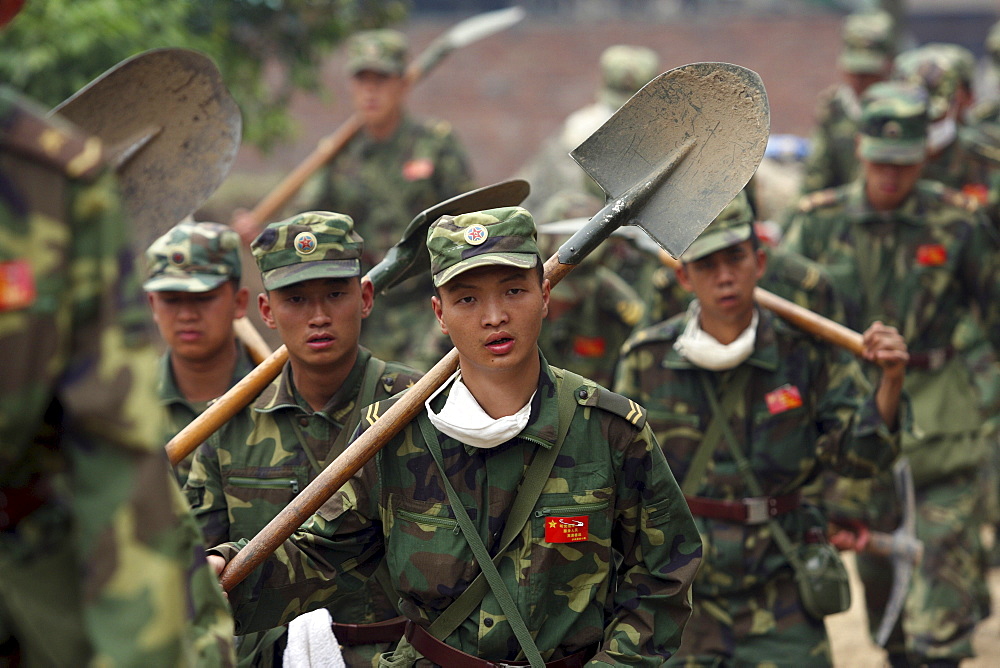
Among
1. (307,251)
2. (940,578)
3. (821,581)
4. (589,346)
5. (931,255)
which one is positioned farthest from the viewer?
(589,346)

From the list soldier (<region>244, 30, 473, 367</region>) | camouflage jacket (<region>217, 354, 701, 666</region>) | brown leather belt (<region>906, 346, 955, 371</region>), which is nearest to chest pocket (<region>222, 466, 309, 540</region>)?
camouflage jacket (<region>217, 354, 701, 666</region>)

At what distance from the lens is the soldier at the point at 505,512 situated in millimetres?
3922

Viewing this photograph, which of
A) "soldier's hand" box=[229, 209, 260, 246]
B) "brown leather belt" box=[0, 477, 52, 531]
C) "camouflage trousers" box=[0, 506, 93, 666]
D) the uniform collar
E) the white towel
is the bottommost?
"soldier's hand" box=[229, 209, 260, 246]

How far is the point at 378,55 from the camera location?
35.6ft

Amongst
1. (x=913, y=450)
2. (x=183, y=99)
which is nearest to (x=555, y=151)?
(x=913, y=450)

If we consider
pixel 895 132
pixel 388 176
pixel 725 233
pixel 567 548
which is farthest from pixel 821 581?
pixel 388 176

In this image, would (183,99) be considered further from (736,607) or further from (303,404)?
(736,607)

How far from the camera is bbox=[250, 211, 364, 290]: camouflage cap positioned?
4.75 m

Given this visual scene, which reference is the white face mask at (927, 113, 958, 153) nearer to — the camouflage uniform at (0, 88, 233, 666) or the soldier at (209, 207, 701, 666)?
the soldier at (209, 207, 701, 666)

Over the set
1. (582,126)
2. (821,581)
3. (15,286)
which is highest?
(15,286)

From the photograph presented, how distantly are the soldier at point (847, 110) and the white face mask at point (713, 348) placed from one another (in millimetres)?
5492

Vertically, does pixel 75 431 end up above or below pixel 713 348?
above

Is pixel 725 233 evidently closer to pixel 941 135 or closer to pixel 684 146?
pixel 684 146

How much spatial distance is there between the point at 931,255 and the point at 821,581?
282cm
